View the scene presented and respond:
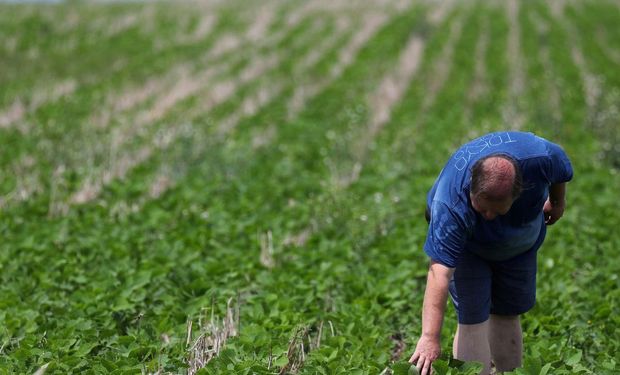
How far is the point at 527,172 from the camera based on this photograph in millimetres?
3389

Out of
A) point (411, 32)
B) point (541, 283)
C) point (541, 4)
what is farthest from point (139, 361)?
point (541, 4)

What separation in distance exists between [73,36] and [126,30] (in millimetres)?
1590

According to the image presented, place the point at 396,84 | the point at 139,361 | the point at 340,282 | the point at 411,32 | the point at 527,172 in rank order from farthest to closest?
the point at 411,32 < the point at 396,84 < the point at 340,282 < the point at 139,361 < the point at 527,172

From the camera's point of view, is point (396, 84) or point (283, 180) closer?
point (283, 180)

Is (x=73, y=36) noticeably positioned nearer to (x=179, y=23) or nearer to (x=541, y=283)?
(x=179, y=23)

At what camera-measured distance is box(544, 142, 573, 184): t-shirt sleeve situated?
3457mm

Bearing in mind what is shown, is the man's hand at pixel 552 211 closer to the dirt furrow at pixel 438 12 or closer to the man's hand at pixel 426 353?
the man's hand at pixel 426 353

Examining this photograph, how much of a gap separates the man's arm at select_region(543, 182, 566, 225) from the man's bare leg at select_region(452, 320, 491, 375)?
759 millimetres

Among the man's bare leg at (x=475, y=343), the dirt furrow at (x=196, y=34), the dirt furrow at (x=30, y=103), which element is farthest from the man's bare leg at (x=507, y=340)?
the dirt furrow at (x=196, y=34)

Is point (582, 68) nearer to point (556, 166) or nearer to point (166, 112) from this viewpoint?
point (166, 112)

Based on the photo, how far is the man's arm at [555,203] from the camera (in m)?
3.84

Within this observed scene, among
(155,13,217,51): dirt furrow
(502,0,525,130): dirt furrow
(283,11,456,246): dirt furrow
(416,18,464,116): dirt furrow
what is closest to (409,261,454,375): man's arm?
(283,11,456,246): dirt furrow

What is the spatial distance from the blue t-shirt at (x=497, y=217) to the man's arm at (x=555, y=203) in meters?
0.26

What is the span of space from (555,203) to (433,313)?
110 centimetres
